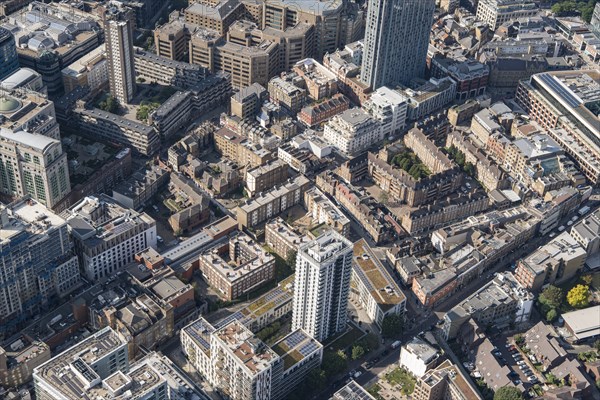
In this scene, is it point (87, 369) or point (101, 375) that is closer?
point (87, 369)

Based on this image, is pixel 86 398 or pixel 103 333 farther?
pixel 103 333

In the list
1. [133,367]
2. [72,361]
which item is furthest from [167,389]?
[72,361]

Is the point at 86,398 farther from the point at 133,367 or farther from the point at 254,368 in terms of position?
the point at 254,368

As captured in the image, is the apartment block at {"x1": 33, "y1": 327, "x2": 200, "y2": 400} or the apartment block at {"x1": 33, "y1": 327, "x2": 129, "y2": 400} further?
the apartment block at {"x1": 33, "y1": 327, "x2": 129, "y2": 400}

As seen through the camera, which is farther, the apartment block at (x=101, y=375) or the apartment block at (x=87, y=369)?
the apartment block at (x=87, y=369)

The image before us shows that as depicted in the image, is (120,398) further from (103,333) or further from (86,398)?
(103,333)

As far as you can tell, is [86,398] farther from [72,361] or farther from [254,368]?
[254,368]

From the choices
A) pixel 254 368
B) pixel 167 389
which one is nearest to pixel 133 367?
pixel 167 389

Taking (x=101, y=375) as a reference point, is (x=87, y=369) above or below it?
above

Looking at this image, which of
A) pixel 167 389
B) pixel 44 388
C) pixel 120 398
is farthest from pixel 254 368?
pixel 44 388
